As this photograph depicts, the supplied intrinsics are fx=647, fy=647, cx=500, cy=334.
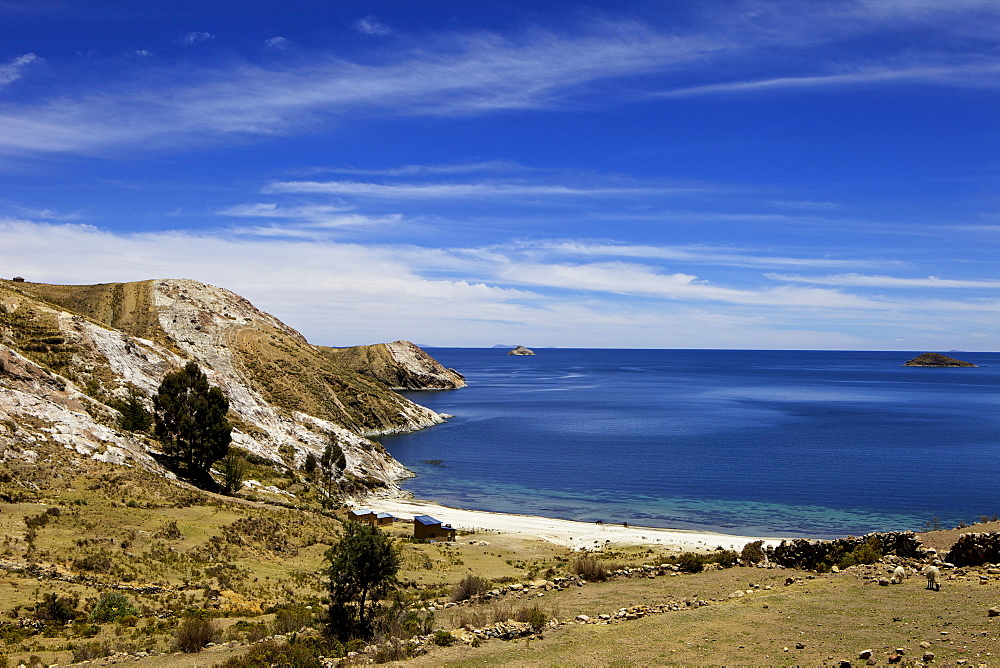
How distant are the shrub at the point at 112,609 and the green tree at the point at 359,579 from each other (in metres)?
7.72

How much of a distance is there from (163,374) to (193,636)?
5671 cm

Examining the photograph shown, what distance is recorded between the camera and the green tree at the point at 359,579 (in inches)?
907

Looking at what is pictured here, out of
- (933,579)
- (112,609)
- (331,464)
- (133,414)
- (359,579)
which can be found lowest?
(331,464)

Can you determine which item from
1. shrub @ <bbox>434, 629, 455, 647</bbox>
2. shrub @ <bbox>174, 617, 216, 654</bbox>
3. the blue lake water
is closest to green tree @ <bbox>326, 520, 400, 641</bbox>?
shrub @ <bbox>434, 629, 455, 647</bbox>

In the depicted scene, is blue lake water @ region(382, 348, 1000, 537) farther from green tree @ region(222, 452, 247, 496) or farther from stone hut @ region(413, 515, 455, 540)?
green tree @ region(222, 452, 247, 496)

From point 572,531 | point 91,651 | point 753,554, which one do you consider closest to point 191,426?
point 572,531

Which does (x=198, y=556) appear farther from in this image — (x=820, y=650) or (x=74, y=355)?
(x=74, y=355)

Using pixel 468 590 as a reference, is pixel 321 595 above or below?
below

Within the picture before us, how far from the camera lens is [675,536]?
5378cm

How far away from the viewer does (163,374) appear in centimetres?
7088

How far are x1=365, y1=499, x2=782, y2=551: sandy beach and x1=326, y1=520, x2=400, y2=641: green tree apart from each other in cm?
2717

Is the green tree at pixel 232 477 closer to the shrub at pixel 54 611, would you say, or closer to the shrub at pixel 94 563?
the shrub at pixel 94 563

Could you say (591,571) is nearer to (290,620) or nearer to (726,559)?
(726,559)

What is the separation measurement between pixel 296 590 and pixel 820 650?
23.5 m
